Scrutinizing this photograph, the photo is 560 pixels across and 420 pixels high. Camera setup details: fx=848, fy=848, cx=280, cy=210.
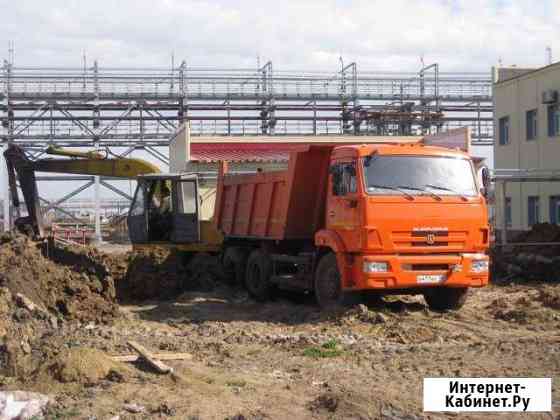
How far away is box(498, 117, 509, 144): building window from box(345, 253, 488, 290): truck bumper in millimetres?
22852

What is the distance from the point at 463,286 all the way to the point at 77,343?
21.1ft

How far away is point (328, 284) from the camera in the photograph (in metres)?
14.4

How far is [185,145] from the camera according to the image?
2891cm

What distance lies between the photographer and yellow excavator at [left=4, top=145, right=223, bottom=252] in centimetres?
1819

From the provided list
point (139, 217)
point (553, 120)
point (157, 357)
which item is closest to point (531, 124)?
point (553, 120)

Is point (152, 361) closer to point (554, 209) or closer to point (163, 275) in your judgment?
point (163, 275)

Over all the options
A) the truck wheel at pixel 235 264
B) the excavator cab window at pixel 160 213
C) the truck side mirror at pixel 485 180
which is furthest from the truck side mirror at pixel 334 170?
the excavator cab window at pixel 160 213

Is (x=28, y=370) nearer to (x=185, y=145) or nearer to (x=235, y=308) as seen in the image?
(x=235, y=308)

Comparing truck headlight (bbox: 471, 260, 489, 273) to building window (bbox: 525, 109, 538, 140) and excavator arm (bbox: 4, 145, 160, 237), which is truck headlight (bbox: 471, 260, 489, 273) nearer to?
excavator arm (bbox: 4, 145, 160, 237)

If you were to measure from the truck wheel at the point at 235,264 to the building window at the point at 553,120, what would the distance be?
56.8 ft

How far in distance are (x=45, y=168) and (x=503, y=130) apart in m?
22.9

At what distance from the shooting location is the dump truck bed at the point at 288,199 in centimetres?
1507

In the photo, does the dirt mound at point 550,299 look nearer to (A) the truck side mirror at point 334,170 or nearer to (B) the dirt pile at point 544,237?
(A) the truck side mirror at point 334,170

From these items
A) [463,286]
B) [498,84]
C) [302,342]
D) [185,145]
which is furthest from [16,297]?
[498,84]
